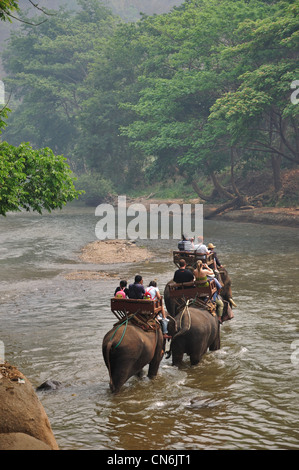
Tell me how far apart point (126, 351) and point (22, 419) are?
3.76 metres

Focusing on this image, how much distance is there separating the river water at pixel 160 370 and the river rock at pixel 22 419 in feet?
6.26

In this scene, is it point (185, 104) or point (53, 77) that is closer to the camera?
point (185, 104)

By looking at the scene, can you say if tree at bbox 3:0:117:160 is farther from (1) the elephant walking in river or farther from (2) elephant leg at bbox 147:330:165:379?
(2) elephant leg at bbox 147:330:165:379

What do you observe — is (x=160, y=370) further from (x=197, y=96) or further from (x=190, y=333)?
(x=197, y=96)

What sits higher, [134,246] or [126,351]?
[126,351]

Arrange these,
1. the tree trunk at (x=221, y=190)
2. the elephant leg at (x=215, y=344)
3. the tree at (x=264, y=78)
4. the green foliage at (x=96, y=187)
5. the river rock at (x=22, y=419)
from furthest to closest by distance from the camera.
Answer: the green foliage at (x=96, y=187) → the tree trunk at (x=221, y=190) → the tree at (x=264, y=78) → the elephant leg at (x=215, y=344) → the river rock at (x=22, y=419)

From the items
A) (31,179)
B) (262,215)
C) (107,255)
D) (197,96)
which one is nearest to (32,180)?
(31,179)

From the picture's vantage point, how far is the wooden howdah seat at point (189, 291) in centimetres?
1354

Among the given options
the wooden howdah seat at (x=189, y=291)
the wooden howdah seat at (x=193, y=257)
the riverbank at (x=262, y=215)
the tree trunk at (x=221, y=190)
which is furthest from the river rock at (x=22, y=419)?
the tree trunk at (x=221, y=190)

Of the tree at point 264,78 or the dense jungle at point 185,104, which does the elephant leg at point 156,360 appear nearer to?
the dense jungle at point 185,104

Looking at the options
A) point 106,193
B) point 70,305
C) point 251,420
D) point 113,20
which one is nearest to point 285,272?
point 70,305

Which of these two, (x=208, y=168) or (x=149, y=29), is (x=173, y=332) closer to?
→ (x=208, y=168)

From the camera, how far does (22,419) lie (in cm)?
715

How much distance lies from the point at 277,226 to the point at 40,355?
28.9 metres
